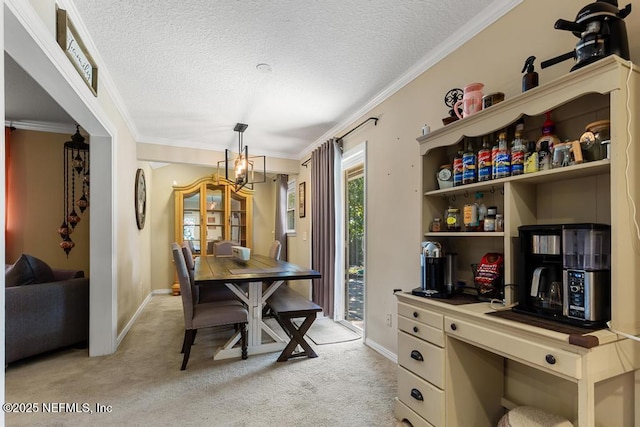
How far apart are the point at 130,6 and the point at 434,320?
2491 millimetres

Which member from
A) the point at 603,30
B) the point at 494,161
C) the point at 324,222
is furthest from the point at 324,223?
the point at 603,30

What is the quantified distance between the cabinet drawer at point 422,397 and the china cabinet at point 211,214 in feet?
15.8

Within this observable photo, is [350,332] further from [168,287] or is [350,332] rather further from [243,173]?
[168,287]

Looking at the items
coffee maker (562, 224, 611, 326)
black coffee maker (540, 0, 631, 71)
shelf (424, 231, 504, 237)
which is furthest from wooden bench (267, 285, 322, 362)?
black coffee maker (540, 0, 631, 71)

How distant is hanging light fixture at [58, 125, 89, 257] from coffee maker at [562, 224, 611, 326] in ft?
14.5

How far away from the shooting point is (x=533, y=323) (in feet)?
4.27

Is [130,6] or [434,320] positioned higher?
[130,6]

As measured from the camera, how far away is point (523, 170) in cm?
159

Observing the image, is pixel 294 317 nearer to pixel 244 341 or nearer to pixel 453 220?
pixel 244 341

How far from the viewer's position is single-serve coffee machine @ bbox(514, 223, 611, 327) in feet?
4.08

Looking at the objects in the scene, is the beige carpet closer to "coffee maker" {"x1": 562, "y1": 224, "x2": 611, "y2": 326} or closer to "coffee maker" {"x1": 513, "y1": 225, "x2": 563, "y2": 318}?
"coffee maker" {"x1": 513, "y1": 225, "x2": 563, "y2": 318}

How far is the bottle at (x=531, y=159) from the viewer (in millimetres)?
1521

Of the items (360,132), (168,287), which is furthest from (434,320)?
(168,287)

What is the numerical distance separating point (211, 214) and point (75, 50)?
14.4ft
